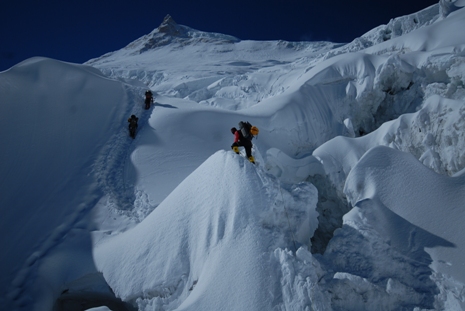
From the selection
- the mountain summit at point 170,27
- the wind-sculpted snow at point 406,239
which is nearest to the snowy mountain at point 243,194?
the wind-sculpted snow at point 406,239

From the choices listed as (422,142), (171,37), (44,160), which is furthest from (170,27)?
(422,142)

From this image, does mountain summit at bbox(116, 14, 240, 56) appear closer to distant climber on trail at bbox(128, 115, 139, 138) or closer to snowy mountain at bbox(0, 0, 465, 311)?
snowy mountain at bbox(0, 0, 465, 311)

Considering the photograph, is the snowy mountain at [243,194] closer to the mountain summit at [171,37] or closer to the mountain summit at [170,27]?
the mountain summit at [171,37]

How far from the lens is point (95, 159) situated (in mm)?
7500

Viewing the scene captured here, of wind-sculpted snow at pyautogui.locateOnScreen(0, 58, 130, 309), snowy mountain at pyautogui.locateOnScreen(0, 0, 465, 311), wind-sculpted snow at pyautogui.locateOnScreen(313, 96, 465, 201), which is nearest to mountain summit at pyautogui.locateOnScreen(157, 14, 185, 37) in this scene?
snowy mountain at pyautogui.locateOnScreen(0, 0, 465, 311)

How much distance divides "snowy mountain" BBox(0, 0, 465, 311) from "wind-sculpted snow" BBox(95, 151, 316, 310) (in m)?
0.02

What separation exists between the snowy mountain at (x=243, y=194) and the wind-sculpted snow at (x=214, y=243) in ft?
0.06

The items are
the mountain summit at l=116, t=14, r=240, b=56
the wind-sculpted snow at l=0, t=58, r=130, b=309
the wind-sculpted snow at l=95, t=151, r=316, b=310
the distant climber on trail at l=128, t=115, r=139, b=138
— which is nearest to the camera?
the wind-sculpted snow at l=95, t=151, r=316, b=310

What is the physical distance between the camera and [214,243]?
3561mm

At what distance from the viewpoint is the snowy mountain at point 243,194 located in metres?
3.30

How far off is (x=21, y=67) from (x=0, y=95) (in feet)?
5.30

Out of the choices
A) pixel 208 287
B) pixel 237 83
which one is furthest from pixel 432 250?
pixel 237 83

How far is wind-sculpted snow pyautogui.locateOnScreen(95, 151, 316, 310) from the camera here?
313 cm

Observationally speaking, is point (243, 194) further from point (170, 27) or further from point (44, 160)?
point (170, 27)
